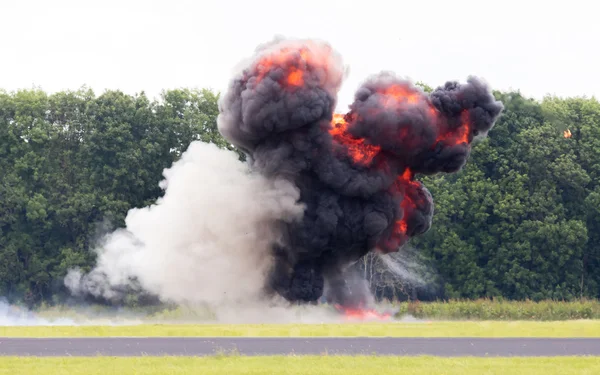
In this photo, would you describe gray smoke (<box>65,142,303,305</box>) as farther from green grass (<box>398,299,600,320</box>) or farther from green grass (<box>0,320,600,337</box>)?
green grass (<box>398,299,600,320</box>)

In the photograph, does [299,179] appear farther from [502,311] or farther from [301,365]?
[502,311]

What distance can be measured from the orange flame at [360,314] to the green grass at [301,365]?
2162cm

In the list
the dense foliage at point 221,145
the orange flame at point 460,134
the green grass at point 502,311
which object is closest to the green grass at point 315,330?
the orange flame at point 460,134

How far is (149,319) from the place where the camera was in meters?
60.4

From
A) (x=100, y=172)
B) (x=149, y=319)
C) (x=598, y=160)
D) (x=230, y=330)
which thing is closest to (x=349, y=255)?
(x=230, y=330)

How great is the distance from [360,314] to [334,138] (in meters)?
13.8

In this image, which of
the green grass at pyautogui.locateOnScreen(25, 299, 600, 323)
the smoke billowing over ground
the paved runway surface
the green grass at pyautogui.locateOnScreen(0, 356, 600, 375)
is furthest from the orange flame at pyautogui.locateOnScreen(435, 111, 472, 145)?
the green grass at pyautogui.locateOnScreen(25, 299, 600, 323)

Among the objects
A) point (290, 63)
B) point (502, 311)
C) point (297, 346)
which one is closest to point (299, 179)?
point (290, 63)

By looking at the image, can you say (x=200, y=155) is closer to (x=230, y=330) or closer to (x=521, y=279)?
(x=230, y=330)

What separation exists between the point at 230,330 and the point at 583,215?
1800 inches

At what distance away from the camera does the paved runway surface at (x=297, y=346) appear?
38.6m

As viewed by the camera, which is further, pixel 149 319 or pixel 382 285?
pixel 382 285

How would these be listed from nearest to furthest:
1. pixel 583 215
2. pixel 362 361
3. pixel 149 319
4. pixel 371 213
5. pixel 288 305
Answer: pixel 362 361 < pixel 371 213 < pixel 288 305 < pixel 149 319 < pixel 583 215

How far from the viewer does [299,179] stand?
4934cm
